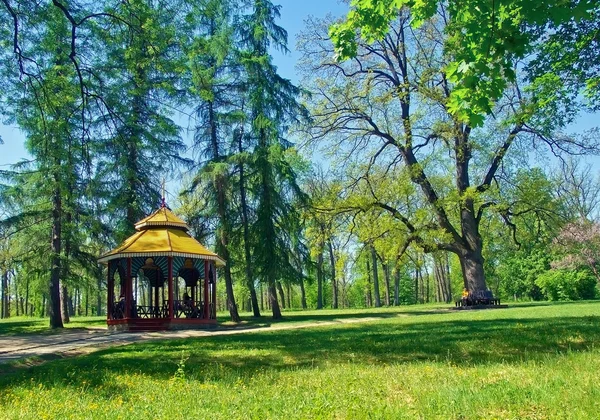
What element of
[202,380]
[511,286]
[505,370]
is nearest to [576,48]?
[505,370]

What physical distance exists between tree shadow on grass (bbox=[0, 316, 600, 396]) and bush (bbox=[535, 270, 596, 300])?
3862 cm

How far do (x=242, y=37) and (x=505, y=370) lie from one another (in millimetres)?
23298

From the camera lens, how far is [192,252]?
21.3 metres

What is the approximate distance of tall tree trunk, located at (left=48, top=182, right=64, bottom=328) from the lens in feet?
78.3

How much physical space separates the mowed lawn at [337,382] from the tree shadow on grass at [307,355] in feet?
0.07

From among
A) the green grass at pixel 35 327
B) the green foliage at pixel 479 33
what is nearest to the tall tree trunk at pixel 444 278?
the green grass at pixel 35 327

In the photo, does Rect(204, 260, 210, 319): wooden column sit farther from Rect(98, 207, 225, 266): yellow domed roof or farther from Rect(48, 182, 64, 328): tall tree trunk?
Rect(48, 182, 64, 328): tall tree trunk

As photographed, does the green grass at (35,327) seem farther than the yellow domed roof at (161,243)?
Yes

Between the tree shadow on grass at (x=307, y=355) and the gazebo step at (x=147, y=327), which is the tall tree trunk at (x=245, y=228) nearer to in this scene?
the gazebo step at (x=147, y=327)

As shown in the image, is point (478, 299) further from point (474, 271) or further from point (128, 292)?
point (128, 292)

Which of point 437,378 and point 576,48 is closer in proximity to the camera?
point 437,378

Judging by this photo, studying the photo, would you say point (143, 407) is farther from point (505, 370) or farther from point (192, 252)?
point (192, 252)

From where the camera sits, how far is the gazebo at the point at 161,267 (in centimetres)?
2078

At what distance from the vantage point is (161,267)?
2338 centimetres
